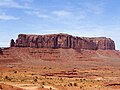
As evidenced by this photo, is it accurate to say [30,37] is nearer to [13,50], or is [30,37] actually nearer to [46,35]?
[46,35]

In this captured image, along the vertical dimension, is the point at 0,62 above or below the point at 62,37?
below

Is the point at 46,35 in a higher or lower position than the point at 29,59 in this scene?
higher

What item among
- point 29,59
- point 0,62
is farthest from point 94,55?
point 0,62

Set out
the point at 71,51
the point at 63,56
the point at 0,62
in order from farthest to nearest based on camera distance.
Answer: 1. the point at 71,51
2. the point at 63,56
3. the point at 0,62

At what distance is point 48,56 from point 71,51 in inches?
635

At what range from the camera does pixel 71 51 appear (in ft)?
523

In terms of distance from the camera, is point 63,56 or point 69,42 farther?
point 69,42

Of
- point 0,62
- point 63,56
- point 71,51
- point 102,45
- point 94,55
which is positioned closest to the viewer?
point 0,62

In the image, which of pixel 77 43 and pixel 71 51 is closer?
pixel 71 51

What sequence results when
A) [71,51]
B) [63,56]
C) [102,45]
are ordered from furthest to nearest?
[102,45], [71,51], [63,56]

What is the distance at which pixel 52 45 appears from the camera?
528 ft

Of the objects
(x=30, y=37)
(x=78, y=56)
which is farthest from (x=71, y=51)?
(x=30, y=37)

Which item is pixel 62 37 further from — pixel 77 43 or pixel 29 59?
pixel 29 59

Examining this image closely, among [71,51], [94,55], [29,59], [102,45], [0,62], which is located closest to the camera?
[0,62]
